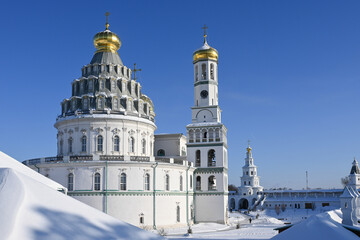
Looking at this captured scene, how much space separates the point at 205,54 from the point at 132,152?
54.5 feet

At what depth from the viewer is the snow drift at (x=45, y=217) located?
7.54m

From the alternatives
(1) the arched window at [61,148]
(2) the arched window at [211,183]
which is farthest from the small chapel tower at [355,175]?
(1) the arched window at [61,148]

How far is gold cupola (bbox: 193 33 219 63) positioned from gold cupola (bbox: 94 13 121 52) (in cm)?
1045

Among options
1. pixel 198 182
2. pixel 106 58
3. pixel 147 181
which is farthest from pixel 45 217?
pixel 198 182

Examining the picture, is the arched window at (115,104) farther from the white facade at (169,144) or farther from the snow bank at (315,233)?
the snow bank at (315,233)

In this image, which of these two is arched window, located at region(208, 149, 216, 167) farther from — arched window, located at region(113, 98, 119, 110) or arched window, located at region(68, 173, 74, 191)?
arched window, located at region(68, 173, 74, 191)

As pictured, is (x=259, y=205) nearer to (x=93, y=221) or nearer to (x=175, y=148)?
(x=175, y=148)

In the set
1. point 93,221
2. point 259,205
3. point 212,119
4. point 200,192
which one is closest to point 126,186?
point 200,192

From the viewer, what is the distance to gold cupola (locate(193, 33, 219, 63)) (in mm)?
49969

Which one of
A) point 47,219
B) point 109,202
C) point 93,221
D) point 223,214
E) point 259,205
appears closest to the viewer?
point 47,219

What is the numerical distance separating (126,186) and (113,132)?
6.52 m

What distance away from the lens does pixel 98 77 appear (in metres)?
43.5

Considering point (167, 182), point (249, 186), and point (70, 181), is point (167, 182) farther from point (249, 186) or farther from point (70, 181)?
point (249, 186)

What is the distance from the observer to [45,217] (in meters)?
8.14
